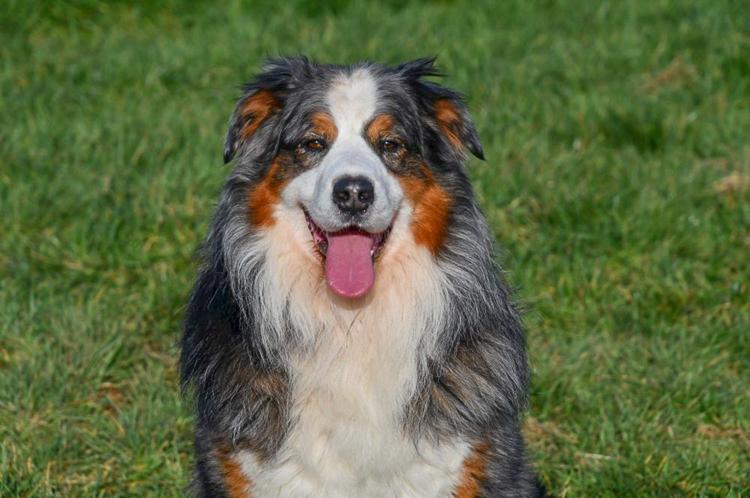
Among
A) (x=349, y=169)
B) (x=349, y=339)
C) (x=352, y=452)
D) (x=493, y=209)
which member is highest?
(x=349, y=169)

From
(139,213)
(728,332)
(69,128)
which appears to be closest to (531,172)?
(728,332)

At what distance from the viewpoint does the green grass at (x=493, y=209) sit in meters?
5.30

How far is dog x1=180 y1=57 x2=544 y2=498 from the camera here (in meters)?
4.07

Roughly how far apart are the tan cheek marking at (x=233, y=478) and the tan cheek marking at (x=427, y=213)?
0.92 metres

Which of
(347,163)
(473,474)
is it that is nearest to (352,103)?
(347,163)

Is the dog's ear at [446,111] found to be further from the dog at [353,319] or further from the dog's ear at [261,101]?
the dog's ear at [261,101]

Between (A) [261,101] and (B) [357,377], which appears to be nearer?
(B) [357,377]

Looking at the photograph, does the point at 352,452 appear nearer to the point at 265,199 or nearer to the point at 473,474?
the point at 473,474

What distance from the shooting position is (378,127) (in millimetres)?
→ 4109

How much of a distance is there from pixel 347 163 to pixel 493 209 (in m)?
3.16

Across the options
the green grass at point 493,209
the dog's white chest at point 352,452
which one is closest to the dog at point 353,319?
the dog's white chest at point 352,452

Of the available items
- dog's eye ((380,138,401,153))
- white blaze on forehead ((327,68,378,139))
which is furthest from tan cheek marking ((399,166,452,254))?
white blaze on forehead ((327,68,378,139))

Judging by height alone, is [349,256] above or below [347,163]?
below

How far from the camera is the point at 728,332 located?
6074 millimetres
